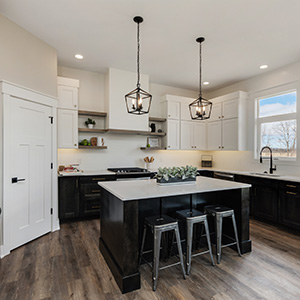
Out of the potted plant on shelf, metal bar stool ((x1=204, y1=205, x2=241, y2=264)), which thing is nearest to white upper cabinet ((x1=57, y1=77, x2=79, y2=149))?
the potted plant on shelf

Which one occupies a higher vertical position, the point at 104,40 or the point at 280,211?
the point at 104,40

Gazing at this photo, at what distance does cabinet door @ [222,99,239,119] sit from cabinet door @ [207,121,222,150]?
0.31m

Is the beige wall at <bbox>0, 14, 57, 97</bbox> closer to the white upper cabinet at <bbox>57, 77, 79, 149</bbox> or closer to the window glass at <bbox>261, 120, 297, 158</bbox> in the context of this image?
→ the white upper cabinet at <bbox>57, 77, 79, 149</bbox>

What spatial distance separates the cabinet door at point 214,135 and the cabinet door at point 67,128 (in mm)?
3482

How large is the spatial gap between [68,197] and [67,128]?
1339mm

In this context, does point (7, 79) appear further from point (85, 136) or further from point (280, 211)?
point (280, 211)

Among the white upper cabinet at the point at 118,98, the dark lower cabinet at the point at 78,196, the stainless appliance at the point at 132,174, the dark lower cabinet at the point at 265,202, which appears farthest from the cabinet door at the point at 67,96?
the dark lower cabinet at the point at 265,202

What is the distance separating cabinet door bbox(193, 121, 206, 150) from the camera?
5.64m

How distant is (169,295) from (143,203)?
0.96m

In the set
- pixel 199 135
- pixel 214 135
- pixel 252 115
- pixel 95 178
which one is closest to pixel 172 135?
pixel 199 135

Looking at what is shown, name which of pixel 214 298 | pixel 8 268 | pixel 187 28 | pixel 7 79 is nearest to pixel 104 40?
pixel 187 28

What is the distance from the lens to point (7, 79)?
278cm

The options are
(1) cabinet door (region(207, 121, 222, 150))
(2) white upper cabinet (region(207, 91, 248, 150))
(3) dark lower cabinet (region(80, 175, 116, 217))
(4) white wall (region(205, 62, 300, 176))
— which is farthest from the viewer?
(1) cabinet door (region(207, 121, 222, 150))

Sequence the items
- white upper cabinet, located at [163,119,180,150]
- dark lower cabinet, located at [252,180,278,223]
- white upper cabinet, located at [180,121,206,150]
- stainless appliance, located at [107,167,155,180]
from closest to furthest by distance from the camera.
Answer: dark lower cabinet, located at [252,180,278,223]
stainless appliance, located at [107,167,155,180]
white upper cabinet, located at [163,119,180,150]
white upper cabinet, located at [180,121,206,150]
